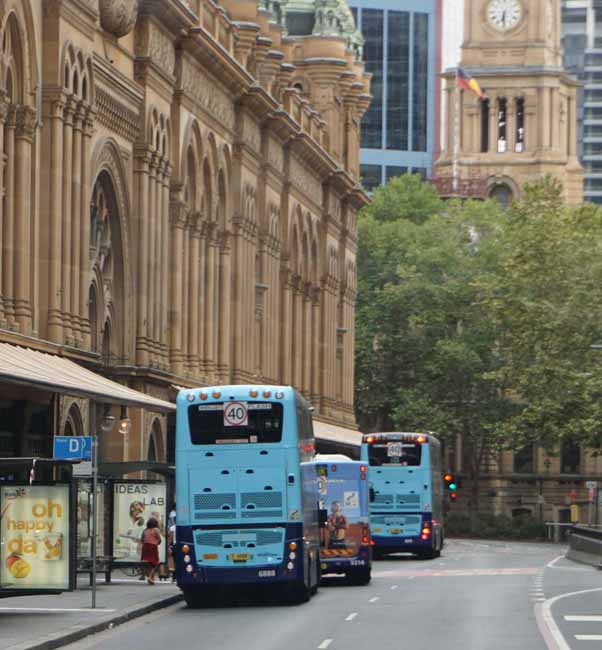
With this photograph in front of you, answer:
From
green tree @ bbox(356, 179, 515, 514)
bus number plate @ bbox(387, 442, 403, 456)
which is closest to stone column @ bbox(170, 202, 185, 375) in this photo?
bus number plate @ bbox(387, 442, 403, 456)

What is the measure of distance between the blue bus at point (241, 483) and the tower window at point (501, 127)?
11374cm

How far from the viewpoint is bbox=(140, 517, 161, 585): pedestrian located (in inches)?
1693

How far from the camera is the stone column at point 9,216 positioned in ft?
153

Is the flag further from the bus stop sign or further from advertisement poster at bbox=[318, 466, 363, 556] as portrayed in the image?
the bus stop sign

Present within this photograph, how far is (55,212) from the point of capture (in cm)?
4934

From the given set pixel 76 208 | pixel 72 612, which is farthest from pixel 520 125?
pixel 72 612

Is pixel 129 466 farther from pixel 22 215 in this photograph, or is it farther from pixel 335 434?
pixel 335 434

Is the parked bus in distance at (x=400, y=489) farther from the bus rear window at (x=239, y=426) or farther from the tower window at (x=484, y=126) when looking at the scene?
the tower window at (x=484, y=126)

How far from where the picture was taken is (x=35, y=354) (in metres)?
44.5

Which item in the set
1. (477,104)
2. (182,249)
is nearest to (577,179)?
(477,104)

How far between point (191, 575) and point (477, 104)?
11573 centimetres

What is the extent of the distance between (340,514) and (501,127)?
105 metres

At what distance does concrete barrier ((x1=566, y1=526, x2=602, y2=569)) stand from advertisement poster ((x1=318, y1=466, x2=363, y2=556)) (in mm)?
13114

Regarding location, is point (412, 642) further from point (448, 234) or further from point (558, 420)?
point (448, 234)
